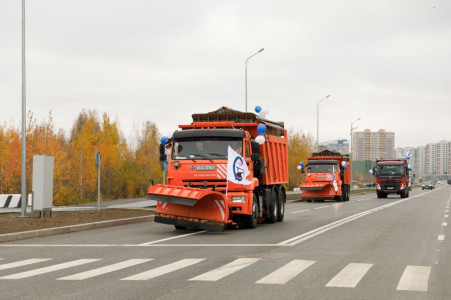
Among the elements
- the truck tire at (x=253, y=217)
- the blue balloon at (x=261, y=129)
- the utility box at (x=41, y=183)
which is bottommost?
the truck tire at (x=253, y=217)

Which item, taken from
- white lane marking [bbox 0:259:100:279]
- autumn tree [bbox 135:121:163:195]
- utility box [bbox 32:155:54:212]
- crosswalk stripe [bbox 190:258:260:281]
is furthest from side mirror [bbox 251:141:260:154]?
autumn tree [bbox 135:121:163:195]

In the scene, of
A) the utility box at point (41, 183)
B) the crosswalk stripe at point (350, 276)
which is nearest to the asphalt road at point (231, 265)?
the crosswalk stripe at point (350, 276)

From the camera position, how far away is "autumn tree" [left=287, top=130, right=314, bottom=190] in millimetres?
82000

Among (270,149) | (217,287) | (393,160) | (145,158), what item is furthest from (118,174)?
(217,287)

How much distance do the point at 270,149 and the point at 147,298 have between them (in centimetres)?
1336

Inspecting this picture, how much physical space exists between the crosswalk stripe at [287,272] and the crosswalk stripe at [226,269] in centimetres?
66

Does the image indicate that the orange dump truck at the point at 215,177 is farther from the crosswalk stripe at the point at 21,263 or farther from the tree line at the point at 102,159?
the tree line at the point at 102,159

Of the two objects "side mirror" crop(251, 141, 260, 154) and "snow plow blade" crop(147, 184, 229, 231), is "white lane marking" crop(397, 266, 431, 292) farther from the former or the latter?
"side mirror" crop(251, 141, 260, 154)

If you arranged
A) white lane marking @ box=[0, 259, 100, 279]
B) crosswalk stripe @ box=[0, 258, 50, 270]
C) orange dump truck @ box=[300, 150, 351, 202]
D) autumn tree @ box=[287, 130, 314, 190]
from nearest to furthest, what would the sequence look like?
1. white lane marking @ box=[0, 259, 100, 279]
2. crosswalk stripe @ box=[0, 258, 50, 270]
3. orange dump truck @ box=[300, 150, 351, 202]
4. autumn tree @ box=[287, 130, 314, 190]

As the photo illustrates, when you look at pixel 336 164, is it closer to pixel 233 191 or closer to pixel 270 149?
pixel 270 149

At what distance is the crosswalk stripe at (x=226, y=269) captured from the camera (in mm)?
9023

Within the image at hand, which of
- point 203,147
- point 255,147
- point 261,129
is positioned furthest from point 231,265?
point 261,129

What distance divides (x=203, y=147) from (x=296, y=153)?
219ft

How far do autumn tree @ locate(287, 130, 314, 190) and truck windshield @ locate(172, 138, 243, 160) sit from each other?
62.5 m
